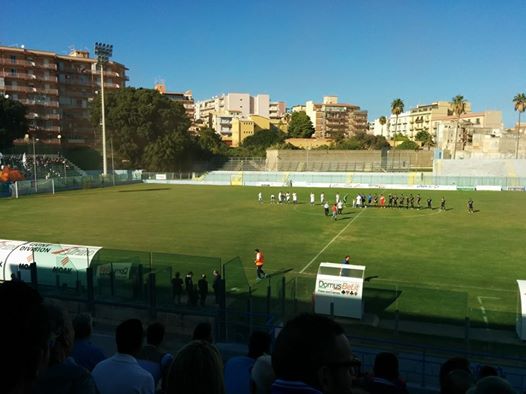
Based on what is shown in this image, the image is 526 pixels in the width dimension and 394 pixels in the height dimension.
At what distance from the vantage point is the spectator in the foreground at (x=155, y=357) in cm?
504

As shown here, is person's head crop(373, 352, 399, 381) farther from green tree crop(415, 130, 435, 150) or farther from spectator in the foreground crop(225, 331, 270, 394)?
green tree crop(415, 130, 435, 150)

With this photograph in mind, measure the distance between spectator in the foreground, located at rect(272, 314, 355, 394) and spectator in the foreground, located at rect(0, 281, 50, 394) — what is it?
114 cm

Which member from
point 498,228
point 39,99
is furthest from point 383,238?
point 39,99

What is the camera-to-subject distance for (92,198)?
170 feet

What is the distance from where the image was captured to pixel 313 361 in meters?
2.26

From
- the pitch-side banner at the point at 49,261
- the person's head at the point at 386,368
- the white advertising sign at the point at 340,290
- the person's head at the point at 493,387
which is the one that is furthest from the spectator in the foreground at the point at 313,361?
the pitch-side banner at the point at 49,261

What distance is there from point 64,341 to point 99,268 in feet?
31.6

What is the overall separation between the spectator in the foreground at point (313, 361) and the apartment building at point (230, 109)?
510 feet

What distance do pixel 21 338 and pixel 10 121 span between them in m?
80.8

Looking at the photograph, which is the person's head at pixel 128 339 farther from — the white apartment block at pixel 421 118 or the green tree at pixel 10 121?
the white apartment block at pixel 421 118

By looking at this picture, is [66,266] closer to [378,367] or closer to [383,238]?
[378,367]

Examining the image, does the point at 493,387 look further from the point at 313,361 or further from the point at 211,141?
the point at 211,141

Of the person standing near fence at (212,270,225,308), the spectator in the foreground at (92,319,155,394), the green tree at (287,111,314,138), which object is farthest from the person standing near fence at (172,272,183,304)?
the green tree at (287,111,314,138)

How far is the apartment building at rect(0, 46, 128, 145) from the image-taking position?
85812 millimetres
